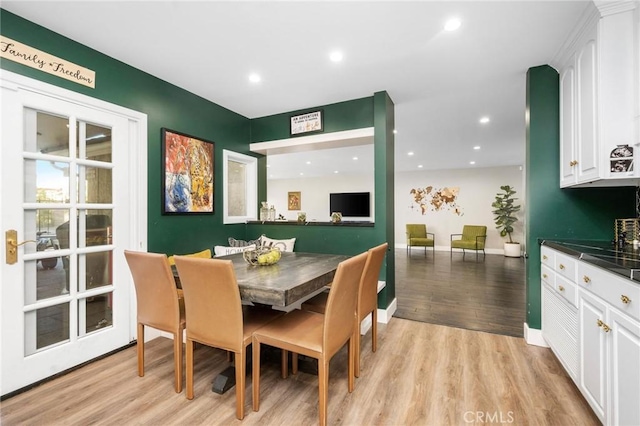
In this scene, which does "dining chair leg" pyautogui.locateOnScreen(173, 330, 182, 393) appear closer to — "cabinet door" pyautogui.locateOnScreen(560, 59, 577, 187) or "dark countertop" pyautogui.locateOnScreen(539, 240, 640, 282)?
"dark countertop" pyautogui.locateOnScreen(539, 240, 640, 282)

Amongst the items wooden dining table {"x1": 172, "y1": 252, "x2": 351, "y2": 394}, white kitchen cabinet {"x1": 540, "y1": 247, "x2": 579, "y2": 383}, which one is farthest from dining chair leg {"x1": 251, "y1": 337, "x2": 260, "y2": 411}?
white kitchen cabinet {"x1": 540, "y1": 247, "x2": 579, "y2": 383}

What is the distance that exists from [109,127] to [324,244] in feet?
7.94

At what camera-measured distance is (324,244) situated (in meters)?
3.48

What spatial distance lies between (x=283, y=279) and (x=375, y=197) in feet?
5.66

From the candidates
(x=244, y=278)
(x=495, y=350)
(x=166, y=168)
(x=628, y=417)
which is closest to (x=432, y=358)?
(x=495, y=350)

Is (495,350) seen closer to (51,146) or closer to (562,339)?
(562,339)

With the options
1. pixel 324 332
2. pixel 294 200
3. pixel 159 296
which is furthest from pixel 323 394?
Result: pixel 294 200

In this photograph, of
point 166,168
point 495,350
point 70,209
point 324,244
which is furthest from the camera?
point 324,244

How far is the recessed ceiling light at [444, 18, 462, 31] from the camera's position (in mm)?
1942

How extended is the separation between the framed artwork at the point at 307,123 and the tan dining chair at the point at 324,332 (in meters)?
2.20

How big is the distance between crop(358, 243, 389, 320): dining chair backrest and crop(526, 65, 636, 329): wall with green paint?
1.46 meters

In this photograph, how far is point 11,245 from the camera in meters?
1.85

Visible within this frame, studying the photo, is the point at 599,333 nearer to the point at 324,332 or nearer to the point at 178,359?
the point at 324,332

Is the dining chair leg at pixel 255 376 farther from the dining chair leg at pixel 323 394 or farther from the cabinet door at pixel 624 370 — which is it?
the cabinet door at pixel 624 370
